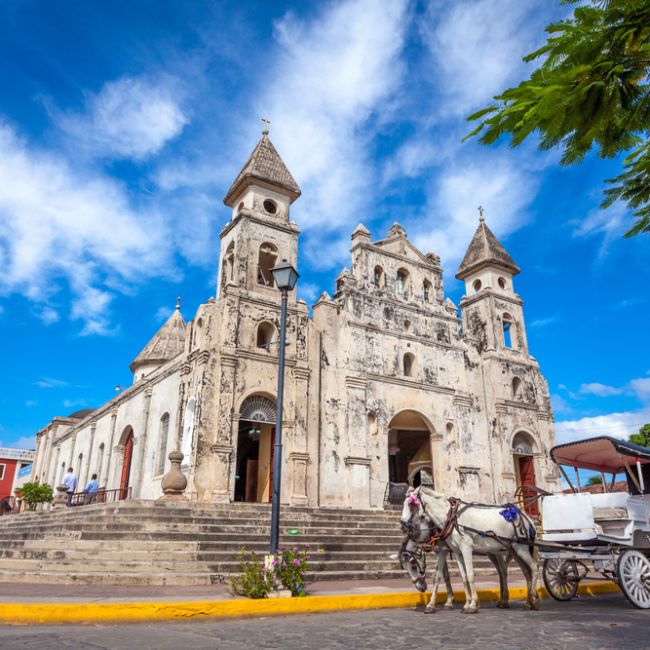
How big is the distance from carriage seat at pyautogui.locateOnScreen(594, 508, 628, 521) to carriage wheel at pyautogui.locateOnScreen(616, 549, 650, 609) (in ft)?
2.75

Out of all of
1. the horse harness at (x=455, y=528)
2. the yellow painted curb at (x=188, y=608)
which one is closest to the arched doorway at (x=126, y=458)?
the yellow painted curb at (x=188, y=608)

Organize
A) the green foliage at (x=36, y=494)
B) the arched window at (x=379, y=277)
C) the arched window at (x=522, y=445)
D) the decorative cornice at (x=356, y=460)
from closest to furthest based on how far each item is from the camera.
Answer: the decorative cornice at (x=356, y=460) → the arched window at (x=379, y=277) → the arched window at (x=522, y=445) → the green foliage at (x=36, y=494)

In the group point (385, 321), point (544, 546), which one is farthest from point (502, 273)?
point (544, 546)

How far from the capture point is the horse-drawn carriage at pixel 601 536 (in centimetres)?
801

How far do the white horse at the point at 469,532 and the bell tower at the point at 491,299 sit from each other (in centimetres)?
1751

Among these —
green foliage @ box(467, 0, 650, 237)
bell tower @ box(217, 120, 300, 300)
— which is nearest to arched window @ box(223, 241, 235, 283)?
bell tower @ box(217, 120, 300, 300)

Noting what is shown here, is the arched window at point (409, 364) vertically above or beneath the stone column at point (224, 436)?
above

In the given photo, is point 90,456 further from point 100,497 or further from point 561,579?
point 561,579

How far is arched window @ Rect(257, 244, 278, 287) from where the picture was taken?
20828 millimetres

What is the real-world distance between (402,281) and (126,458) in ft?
46.1

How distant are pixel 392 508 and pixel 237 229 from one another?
446 inches

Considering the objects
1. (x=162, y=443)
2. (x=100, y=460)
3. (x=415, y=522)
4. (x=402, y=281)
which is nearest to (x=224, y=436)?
(x=162, y=443)

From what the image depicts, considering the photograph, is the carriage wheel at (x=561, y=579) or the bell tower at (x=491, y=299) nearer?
the carriage wheel at (x=561, y=579)

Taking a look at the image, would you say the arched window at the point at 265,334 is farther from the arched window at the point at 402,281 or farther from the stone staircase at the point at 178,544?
the arched window at the point at 402,281
